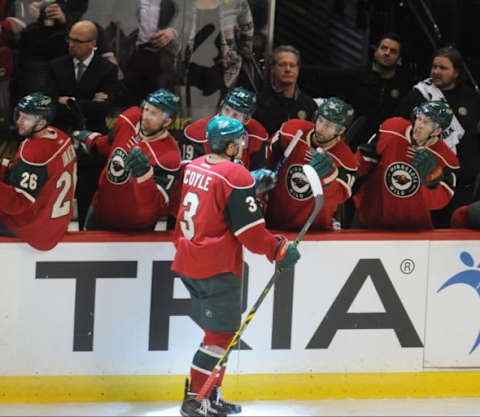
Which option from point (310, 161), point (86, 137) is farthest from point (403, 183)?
point (86, 137)

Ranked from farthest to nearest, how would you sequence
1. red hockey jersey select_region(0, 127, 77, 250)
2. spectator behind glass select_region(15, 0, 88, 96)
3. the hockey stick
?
spectator behind glass select_region(15, 0, 88, 96) → red hockey jersey select_region(0, 127, 77, 250) → the hockey stick

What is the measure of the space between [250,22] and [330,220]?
189 cm

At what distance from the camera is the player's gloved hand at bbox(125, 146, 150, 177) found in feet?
17.3

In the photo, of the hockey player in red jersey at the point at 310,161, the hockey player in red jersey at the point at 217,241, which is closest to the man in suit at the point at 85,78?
the hockey player in red jersey at the point at 310,161

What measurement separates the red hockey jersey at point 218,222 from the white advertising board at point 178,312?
0.41 m

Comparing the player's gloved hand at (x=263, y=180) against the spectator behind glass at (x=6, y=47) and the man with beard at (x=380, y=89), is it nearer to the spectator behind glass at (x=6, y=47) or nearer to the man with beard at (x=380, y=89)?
the man with beard at (x=380, y=89)

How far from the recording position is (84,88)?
639 cm

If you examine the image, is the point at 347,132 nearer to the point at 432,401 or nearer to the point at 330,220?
the point at 330,220

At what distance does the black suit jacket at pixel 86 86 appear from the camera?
636 cm

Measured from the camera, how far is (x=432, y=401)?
5.68m

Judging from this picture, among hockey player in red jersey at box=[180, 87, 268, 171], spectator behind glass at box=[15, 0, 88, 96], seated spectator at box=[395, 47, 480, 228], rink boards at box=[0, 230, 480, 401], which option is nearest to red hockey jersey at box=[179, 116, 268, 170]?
hockey player in red jersey at box=[180, 87, 268, 171]

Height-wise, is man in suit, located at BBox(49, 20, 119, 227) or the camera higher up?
the camera

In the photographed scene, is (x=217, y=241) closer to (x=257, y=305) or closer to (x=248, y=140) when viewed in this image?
(x=257, y=305)

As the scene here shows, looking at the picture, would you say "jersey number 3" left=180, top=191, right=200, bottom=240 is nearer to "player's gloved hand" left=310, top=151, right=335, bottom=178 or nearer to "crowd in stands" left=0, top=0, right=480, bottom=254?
"crowd in stands" left=0, top=0, right=480, bottom=254
